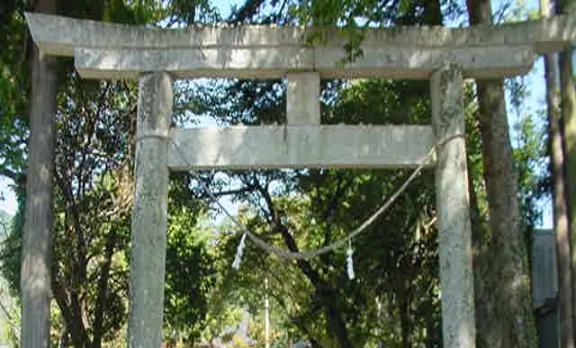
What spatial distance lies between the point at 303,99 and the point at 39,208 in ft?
12.1

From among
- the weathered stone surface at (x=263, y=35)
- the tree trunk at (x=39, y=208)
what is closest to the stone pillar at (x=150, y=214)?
the weathered stone surface at (x=263, y=35)

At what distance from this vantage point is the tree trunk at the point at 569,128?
25.8ft

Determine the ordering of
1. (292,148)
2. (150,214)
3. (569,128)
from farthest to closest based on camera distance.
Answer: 1. (569,128)
2. (292,148)
3. (150,214)

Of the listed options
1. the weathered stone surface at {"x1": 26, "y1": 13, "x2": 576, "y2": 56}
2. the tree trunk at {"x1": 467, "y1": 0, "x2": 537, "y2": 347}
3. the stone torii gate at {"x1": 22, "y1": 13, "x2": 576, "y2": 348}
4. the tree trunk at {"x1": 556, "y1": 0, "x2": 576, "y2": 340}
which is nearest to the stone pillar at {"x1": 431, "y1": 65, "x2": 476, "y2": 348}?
the stone torii gate at {"x1": 22, "y1": 13, "x2": 576, "y2": 348}

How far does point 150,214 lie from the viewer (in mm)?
5773

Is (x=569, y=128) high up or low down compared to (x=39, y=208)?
up

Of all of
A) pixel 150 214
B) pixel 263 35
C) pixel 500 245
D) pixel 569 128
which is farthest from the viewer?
pixel 569 128

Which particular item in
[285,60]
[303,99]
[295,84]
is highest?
[285,60]

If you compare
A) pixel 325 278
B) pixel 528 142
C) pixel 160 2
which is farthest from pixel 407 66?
pixel 528 142

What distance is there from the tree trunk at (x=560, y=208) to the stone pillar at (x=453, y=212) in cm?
294

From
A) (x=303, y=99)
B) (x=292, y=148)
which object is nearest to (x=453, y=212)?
(x=292, y=148)

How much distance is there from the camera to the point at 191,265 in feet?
45.4

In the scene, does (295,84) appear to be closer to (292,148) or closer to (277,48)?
(277,48)

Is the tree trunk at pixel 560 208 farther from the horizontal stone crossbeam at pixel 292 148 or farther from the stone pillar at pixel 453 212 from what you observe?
the horizontal stone crossbeam at pixel 292 148
